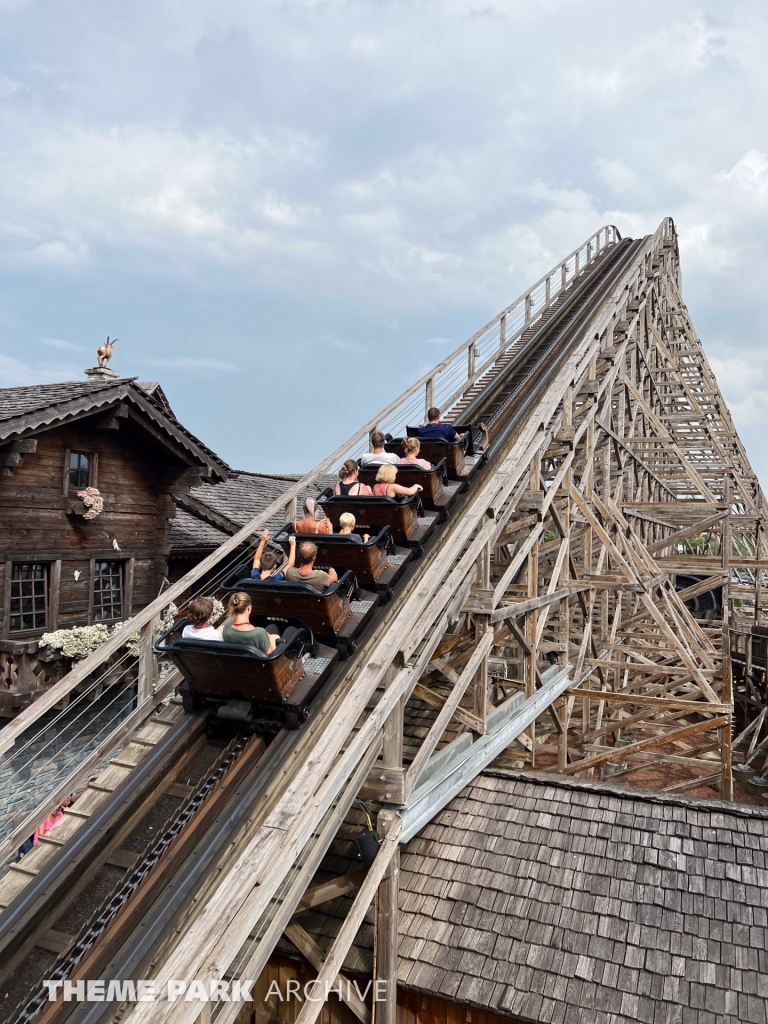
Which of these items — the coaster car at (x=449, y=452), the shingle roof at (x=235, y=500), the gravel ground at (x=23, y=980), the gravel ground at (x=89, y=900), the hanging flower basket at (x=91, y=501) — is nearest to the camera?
the gravel ground at (x=23, y=980)

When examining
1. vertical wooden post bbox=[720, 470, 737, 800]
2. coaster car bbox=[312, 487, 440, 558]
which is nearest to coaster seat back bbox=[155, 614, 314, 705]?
coaster car bbox=[312, 487, 440, 558]

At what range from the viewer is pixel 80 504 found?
34.4ft

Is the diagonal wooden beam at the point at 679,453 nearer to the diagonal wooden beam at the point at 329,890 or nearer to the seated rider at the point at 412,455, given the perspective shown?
the seated rider at the point at 412,455

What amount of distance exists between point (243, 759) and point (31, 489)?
735 cm

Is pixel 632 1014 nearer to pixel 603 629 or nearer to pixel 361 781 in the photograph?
pixel 361 781

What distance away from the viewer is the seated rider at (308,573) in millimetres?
5176

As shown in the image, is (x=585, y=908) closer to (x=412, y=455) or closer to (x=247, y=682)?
(x=247, y=682)

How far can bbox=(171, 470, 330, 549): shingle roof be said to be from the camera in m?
13.2

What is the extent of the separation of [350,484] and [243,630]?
2.83 m

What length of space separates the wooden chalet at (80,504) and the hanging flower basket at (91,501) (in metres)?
0.06

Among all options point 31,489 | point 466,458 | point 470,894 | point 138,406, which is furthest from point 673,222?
point 470,894

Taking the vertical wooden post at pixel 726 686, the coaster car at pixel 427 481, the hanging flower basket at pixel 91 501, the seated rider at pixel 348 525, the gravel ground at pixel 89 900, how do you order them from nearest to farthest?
1. the gravel ground at pixel 89 900
2. the seated rider at pixel 348 525
3. the coaster car at pixel 427 481
4. the vertical wooden post at pixel 726 686
5. the hanging flower basket at pixel 91 501

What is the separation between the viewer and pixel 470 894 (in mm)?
4922

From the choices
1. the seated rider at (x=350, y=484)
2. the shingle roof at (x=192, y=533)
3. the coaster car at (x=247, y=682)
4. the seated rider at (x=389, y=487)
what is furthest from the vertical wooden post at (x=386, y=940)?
the shingle roof at (x=192, y=533)
